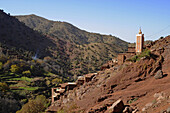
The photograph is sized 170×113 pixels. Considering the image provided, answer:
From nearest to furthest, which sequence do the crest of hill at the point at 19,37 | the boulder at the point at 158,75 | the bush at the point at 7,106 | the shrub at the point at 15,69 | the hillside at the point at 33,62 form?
the boulder at the point at 158,75 → the bush at the point at 7,106 → the hillside at the point at 33,62 → the shrub at the point at 15,69 → the crest of hill at the point at 19,37

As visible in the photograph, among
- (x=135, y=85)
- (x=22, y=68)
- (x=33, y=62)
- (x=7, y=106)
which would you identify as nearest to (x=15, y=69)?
(x=22, y=68)

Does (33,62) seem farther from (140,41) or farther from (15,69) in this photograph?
(140,41)

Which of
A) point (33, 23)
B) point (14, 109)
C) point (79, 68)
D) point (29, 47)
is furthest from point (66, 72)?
point (33, 23)

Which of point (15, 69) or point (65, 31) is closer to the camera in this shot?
point (15, 69)

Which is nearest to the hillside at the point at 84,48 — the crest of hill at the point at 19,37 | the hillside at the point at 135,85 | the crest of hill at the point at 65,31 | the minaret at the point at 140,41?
the crest of hill at the point at 65,31

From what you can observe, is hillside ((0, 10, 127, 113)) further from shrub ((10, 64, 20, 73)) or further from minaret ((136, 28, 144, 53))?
minaret ((136, 28, 144, 53))

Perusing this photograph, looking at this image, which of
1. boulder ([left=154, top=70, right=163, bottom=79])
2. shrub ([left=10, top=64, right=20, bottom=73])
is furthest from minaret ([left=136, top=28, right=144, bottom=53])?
shrub ([left=10, top=64, right=20, bottom=73])

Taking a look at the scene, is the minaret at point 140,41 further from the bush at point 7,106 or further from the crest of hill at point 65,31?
the crest of hill at point 65,31

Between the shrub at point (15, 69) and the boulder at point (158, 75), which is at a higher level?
the boulder at point (158, 75)

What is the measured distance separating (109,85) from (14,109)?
78.0ft

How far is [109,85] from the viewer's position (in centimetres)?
1258

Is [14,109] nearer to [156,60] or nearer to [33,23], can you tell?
[156,60]

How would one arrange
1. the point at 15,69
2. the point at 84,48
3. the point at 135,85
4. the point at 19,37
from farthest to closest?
the point at 84,48 < the point at 19,37 < the point at 15,69 < the point at 135,85

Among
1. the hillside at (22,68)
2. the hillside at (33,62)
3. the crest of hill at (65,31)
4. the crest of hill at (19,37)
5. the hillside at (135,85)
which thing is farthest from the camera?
the crest of hill at (65,31)
